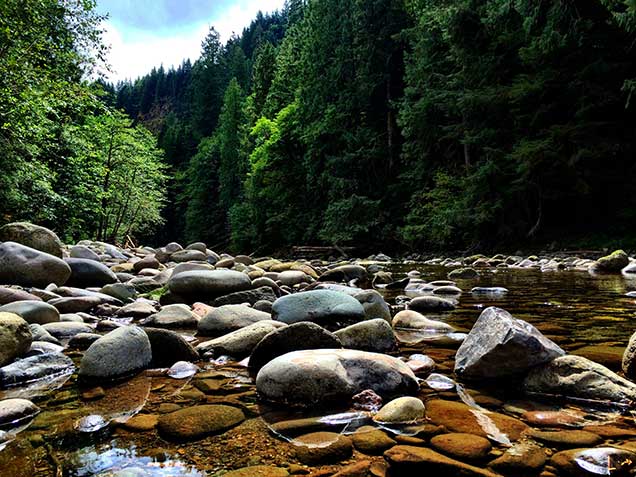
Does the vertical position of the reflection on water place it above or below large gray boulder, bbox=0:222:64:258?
below

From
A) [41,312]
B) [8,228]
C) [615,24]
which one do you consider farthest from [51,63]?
[615,24]

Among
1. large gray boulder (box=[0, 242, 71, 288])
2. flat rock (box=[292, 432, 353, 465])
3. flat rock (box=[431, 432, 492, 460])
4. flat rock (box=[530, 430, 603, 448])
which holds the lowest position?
flat rock (box=[530, 430, 603, 448])

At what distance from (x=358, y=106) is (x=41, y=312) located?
924 inches

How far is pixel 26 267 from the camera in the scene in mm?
5617

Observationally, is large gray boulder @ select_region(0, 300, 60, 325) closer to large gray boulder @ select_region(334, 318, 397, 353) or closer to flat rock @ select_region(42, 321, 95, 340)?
flat rock @ select_region(42, 321, 95, 340)

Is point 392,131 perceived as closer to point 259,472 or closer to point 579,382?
point 579,382

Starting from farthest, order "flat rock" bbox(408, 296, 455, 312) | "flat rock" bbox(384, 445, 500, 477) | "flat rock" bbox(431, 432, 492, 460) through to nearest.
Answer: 1. "flat rock" bbox(408, 296, 455, 312)
2. "flat rock" bbox(431, 432, 492, 460)
3. "flat rock" bbox(384, 445, 500, 477)

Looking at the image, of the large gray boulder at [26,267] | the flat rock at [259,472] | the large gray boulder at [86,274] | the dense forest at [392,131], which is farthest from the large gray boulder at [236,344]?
the dense forest at [392,131]

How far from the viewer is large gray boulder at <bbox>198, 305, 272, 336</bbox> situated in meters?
3.77

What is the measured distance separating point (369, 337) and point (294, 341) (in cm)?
64

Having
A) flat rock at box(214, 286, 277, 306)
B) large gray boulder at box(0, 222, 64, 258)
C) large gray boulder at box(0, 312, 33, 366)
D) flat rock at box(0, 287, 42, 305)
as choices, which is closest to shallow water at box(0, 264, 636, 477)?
large gray boulder at box(0, 312, 33, 366)

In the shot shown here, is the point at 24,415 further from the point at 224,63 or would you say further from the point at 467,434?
the point at 224,63

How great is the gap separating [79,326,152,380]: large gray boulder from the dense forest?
8193 millimetres

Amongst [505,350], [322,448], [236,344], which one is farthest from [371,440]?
[236,344]
